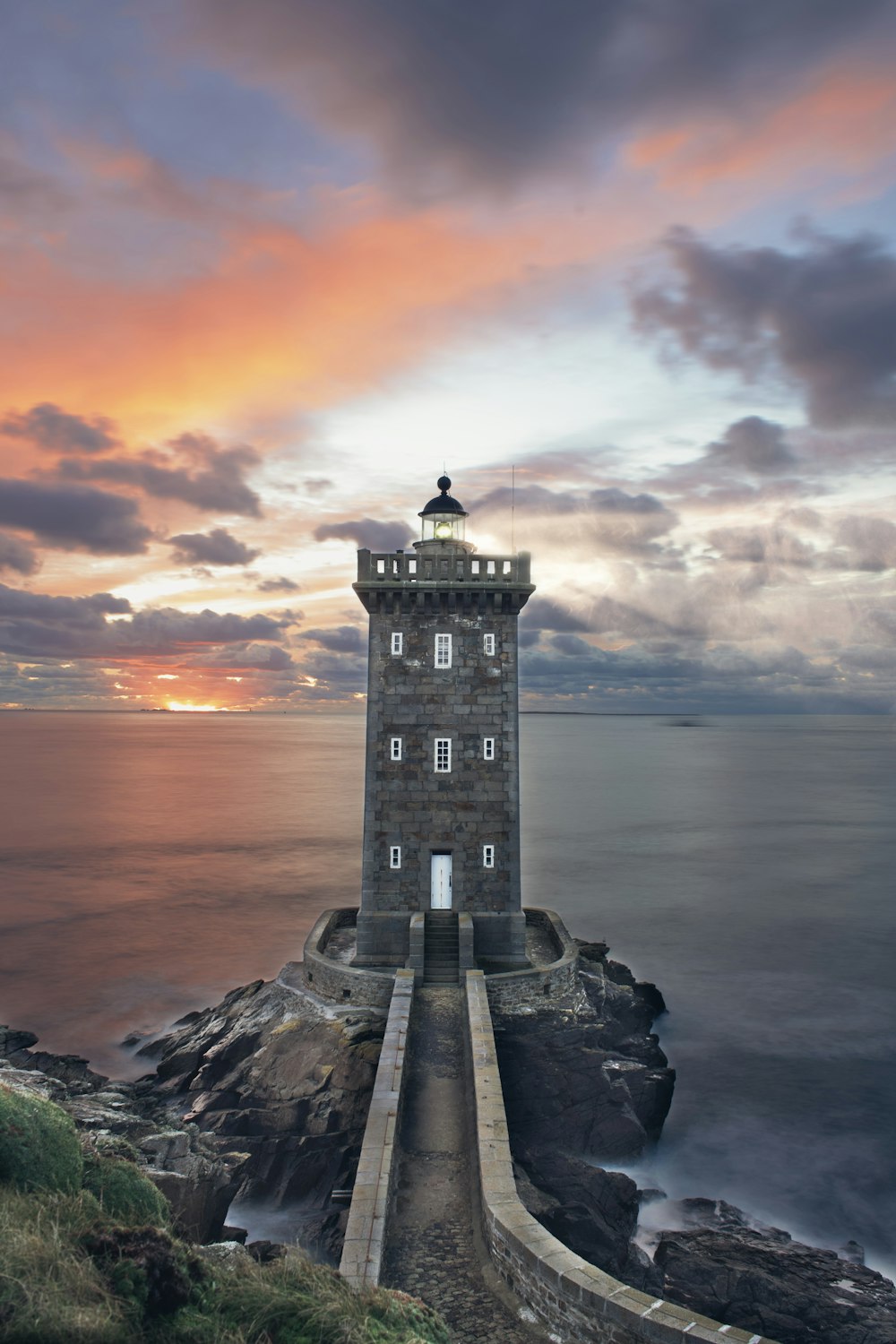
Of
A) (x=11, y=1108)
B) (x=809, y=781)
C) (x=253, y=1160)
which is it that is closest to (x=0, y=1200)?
(x=11, y=1108)

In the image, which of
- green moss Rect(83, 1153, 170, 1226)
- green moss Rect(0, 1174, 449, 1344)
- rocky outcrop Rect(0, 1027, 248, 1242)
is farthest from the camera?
rocky outcrop Rect(0, 1027, 248, 1242)

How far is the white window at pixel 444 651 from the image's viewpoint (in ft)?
79.8

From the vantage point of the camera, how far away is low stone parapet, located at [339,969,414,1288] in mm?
11172

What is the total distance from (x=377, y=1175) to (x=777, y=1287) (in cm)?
849

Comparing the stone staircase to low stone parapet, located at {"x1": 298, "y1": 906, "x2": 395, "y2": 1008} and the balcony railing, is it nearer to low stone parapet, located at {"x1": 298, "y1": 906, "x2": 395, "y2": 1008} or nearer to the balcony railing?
low stone parapet, located at {"x1": 298, "y1": 906, "x2": 395, "y2": 1008}

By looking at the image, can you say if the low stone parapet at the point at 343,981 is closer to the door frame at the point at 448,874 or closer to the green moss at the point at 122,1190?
the door frame at the point at 448,874

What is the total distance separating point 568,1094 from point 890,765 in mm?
168143

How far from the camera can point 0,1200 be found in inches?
311

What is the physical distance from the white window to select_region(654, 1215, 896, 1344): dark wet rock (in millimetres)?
14572

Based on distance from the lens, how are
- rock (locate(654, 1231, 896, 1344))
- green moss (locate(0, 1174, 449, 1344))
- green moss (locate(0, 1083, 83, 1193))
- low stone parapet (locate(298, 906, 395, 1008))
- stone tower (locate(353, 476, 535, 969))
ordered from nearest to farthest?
green moss (locate(0, 1174, 449, 1344)) < green moss (locate(0, 1083, 83, 1193)) < rock (locate(654, 1231, 896, 1344)) < low stone parapet (locate(298, 906, 395, 1008)) < stone tower (locate(353, 476, 535, 969))

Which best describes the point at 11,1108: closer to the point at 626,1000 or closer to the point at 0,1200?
the point at 0,1200

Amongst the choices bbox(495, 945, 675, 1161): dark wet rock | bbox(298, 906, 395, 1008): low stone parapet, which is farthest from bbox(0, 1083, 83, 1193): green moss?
bbox(298, 906, 395, 1008): low stone parapet

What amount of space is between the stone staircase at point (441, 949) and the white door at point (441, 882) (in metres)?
0.23

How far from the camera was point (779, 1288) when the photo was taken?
51.2ft
